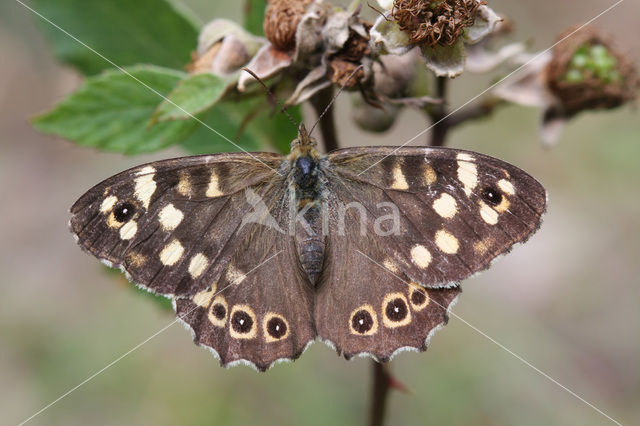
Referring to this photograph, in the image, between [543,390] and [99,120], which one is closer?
[99,120]

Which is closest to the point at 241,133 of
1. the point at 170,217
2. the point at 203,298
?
the point at 170,217

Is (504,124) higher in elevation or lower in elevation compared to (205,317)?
higher

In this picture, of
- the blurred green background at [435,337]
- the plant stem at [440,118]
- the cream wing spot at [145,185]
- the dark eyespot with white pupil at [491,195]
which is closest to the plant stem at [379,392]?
the dark eyespot with white pupil at [491,195]

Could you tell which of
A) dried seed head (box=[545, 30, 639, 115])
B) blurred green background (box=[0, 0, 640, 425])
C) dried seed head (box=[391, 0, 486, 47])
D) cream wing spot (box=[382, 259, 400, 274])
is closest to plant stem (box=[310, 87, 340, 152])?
dried seed head (box=[391, 0, 486, 47])

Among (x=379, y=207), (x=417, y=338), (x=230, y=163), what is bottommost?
(x=417, y=338)

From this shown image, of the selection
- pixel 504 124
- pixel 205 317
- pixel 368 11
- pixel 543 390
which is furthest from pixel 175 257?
pixel 504 124

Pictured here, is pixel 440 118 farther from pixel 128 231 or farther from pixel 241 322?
pixel 128 231

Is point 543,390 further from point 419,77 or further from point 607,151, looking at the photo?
point 419,77
